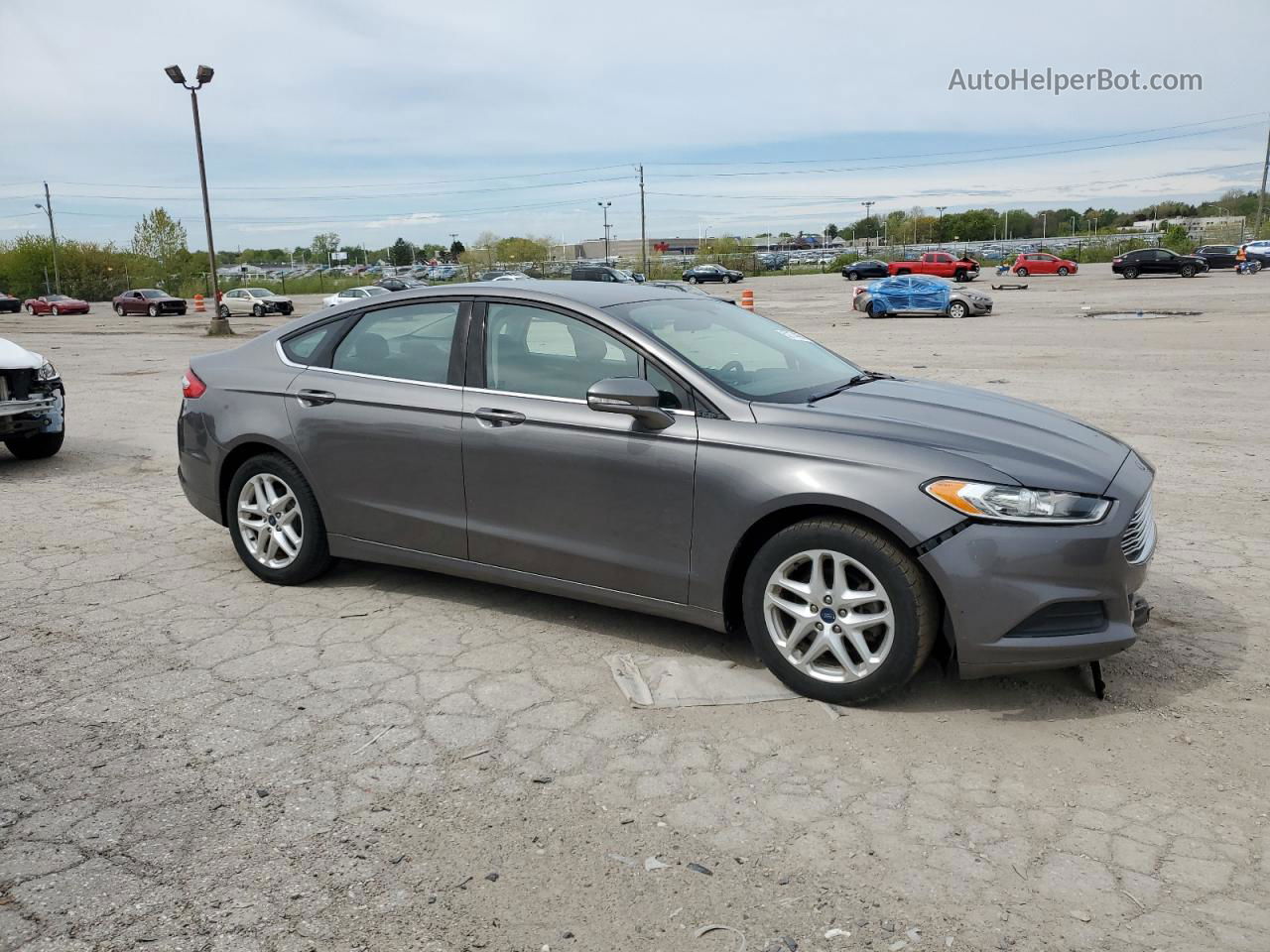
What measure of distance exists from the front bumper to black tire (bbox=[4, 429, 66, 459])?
8.51 metres

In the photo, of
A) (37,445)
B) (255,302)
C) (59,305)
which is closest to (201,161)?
(255,302)

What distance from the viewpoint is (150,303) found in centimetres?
5022

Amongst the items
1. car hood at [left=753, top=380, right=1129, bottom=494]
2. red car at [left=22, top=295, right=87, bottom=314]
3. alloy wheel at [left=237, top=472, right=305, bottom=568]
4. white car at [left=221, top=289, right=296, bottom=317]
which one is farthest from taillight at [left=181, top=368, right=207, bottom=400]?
red car at [left=22, top=295, right=87, bottom=314]

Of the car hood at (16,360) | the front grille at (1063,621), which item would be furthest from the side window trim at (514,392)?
the car hood at (16,360)

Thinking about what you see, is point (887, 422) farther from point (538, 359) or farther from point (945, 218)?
point (945, 218)

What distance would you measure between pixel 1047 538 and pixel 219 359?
445cm

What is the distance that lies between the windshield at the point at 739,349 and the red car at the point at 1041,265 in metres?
59.1

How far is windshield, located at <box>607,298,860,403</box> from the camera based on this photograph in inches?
176

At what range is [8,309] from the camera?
6084 centimetres

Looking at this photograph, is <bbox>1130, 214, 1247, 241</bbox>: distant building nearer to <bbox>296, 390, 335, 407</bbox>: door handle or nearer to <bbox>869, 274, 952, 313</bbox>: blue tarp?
<bbox>869, 274, 952, 313</bbox>: blue tarp

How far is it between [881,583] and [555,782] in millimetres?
1373

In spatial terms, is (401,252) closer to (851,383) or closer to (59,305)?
(59,305)

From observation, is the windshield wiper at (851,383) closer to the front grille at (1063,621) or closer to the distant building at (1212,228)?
the front grille at (1063,621)

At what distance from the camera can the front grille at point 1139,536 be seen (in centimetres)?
381
